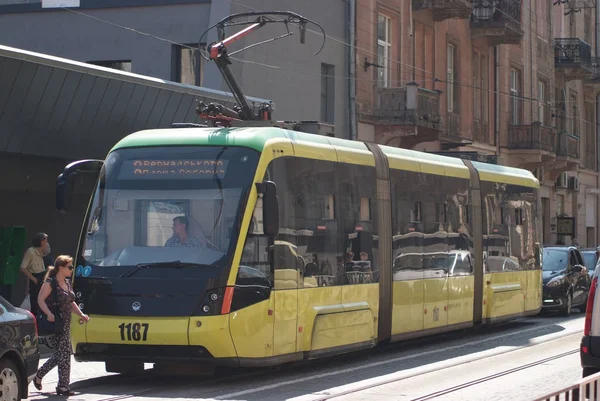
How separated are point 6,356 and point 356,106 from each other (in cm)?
2197

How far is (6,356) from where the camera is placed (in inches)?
423

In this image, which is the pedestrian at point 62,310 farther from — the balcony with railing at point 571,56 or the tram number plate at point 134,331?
the balcony with railing at point 571,56

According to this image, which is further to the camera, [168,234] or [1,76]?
[1,76]

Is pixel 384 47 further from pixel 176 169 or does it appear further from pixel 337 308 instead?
pixel 176 169

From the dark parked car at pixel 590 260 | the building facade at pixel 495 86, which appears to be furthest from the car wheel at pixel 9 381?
the dark parked car at pixel 590 260

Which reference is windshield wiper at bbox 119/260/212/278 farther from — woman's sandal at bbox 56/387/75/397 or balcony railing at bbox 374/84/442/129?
balcony railing at bbox 374/84/442/129

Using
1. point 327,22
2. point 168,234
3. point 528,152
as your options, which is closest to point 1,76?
point 168,234

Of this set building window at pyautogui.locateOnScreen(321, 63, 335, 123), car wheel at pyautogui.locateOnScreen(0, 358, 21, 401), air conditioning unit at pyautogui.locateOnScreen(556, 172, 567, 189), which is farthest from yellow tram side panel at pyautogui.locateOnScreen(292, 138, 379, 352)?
air conditioning unit at pyautogui.locateOnScreen(556, 172, 567, 189)

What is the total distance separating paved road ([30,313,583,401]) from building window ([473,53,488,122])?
23.0m

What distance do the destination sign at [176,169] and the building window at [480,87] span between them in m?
28.8

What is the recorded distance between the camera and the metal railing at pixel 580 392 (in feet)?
21.8

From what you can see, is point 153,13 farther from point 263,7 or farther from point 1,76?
point 1,76

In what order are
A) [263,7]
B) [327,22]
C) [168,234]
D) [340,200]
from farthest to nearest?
[327,22], [263,7], [340,200], [168,234]

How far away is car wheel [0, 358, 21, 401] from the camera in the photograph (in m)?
10.6
